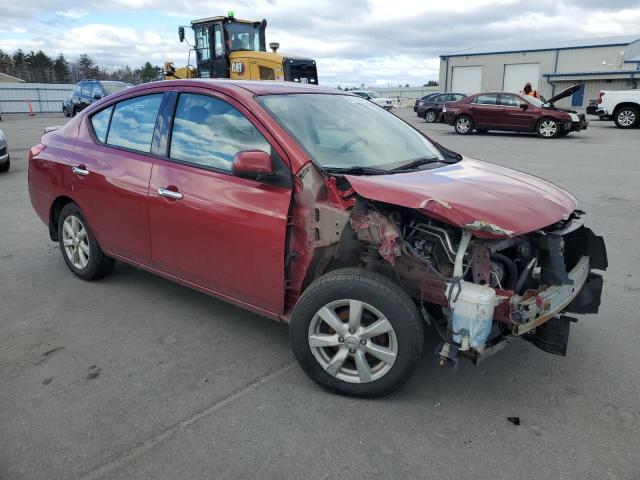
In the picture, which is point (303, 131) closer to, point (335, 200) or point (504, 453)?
point (335, 200)

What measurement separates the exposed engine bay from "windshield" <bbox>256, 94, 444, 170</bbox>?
15.5 inches

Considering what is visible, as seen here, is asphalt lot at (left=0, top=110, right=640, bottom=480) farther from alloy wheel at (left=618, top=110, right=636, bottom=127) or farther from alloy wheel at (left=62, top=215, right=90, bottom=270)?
alloy wheel at (left=618, top=110, right=636, bottom=127)

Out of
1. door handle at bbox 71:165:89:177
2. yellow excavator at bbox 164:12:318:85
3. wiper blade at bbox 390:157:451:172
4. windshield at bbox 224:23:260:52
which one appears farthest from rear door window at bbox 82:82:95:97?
wiper blade at bbox 390:157:451:172

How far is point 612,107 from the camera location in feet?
67.6

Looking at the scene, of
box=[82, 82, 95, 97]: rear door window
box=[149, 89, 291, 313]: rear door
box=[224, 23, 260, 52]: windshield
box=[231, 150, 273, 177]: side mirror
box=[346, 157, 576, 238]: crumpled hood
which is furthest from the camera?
box=[82, 82, 95, 97]: rear door window

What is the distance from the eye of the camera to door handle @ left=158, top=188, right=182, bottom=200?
356 cm

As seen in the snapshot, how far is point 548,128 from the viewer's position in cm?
1752

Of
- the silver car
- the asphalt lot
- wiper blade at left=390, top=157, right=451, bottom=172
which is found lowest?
the asphalt lot

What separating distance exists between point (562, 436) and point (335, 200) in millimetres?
1689

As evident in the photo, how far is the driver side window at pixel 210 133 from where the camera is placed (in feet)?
11.1

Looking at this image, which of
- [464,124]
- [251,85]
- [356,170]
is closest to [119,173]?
[251,85]

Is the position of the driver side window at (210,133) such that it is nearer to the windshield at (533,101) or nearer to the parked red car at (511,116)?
the parked red car at (511,116)

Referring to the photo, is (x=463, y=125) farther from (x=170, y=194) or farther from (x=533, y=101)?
(x=170, y=194)

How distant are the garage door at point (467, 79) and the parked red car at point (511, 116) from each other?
27.3m
